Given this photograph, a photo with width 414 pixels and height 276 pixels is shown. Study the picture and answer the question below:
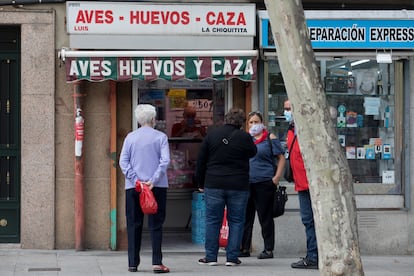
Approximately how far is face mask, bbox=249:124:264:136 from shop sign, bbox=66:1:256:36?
1236mm

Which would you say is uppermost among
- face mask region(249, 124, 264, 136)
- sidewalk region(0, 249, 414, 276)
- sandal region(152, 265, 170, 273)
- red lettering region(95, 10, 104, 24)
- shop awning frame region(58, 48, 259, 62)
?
red lettering region(95, 10, 104, 24)

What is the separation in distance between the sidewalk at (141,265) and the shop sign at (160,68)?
2.10 metres

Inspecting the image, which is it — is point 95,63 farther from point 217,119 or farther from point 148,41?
point 217,119

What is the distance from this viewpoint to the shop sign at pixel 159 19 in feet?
35.7

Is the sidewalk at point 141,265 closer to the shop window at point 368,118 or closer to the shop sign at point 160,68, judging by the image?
the shop window at point 368,118

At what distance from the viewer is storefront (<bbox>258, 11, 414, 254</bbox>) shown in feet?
36.9

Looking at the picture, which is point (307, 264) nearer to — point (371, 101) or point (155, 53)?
point (371, 101)

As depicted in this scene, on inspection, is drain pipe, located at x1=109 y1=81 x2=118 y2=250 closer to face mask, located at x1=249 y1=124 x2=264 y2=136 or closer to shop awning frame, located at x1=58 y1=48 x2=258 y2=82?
shop awning frame, located at x1=58 y1=48 x2=258 y2=82

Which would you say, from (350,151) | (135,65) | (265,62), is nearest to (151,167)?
(135,65)

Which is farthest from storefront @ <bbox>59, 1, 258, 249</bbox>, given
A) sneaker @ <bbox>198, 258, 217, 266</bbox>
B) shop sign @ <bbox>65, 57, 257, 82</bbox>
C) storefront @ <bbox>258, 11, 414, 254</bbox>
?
sneaker @ <bbox>198, 258, 217, 266</bbox>

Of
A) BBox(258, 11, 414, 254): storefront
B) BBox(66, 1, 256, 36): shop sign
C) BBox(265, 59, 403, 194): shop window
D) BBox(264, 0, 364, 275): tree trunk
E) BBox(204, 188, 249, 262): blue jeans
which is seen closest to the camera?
BBox(264, 0, 364, 275): tree trunk

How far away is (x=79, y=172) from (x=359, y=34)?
3789 mm

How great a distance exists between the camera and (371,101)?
11875 mm

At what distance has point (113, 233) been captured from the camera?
11.3m
